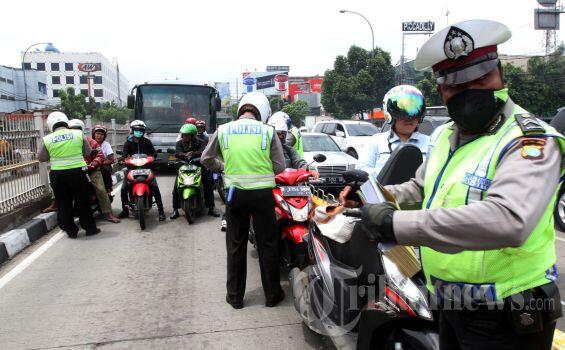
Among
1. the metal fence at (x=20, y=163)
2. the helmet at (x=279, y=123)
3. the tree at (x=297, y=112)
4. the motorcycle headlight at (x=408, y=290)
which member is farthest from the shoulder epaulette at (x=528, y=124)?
the tree at (x=297, y=112)

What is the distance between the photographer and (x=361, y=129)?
15.9 meters

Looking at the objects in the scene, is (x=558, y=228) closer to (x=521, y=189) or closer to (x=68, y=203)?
(x=521, y=189)

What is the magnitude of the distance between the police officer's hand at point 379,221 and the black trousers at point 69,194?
590 cm

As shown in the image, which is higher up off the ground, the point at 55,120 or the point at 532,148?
the point at 55,120

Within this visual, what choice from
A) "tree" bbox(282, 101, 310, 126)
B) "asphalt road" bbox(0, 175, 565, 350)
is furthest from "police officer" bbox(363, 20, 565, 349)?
"tree" bbox(282, 101, 310, 126)

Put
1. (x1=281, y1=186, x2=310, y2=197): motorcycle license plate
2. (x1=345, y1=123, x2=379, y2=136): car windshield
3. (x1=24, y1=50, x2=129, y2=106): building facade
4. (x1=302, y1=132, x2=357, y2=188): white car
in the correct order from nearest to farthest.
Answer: (x1=281, y1=186, x2=310, y2=197): motorcycle license plate < (x1=302, y1=132, x2=357, y2=188): white car < (x1=345, y1=123, x2=379, y2=136): car windshield < (x1=24, y1=50, x2=129, y2=106): building facade

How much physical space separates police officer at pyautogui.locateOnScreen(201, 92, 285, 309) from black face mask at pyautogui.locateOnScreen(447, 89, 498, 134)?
2.60 meters

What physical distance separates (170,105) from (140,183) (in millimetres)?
6967

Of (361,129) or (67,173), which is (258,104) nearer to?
(67,173)

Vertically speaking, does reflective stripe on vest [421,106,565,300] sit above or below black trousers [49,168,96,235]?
above

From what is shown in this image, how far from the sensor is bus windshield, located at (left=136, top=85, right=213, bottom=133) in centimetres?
1359

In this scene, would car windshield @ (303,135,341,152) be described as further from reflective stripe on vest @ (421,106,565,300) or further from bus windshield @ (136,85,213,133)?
reflective stripe on vest @ (421,106,565,300)

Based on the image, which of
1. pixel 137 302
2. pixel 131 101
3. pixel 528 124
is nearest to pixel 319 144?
pixel 131 101

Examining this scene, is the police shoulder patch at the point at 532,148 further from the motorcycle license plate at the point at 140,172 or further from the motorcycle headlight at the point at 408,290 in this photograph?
the motorcycle license plate at the point at 140,172
